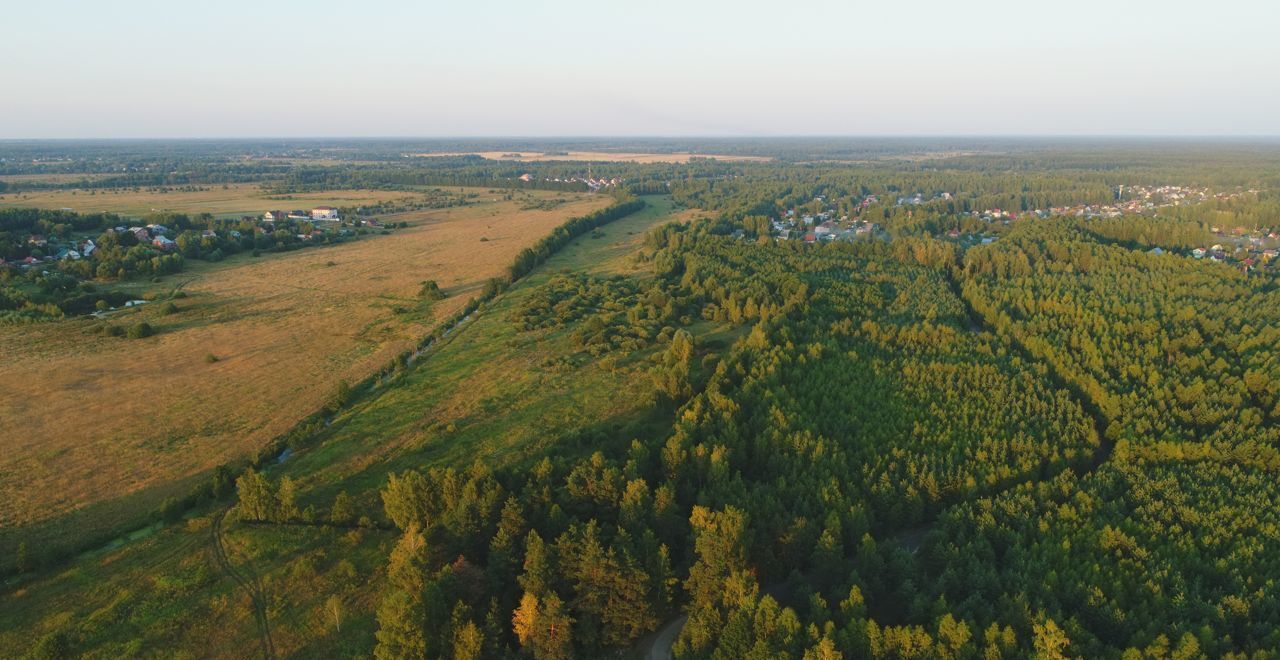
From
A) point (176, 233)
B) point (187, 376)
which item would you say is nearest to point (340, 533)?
point (187, 376)

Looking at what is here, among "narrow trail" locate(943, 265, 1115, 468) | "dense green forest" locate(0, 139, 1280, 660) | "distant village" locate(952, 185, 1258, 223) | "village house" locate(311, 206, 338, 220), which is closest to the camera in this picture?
"dense green forest" locate(0, 139, 1280, 660)

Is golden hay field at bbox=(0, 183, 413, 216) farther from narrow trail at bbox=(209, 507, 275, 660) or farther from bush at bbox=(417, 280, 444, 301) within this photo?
narrow trail at bbox=(209, 507, 275, 660)

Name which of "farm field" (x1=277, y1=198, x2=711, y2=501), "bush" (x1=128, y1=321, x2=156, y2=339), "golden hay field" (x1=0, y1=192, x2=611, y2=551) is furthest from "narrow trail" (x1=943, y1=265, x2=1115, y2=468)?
"bush" (x1=128, y1=321, x2=156, y2=339)

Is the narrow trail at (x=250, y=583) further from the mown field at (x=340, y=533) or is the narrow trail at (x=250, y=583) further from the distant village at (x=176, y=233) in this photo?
the distant village at (x=176, y=233)

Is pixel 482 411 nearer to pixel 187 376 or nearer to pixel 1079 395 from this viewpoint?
pixel 187 376

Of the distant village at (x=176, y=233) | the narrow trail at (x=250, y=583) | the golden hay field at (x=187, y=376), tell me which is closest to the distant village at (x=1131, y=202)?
the golden hay field at (x=187, y=376)

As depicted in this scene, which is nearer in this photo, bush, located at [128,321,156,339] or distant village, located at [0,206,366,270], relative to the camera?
bush, located at [128,321,156,339]
